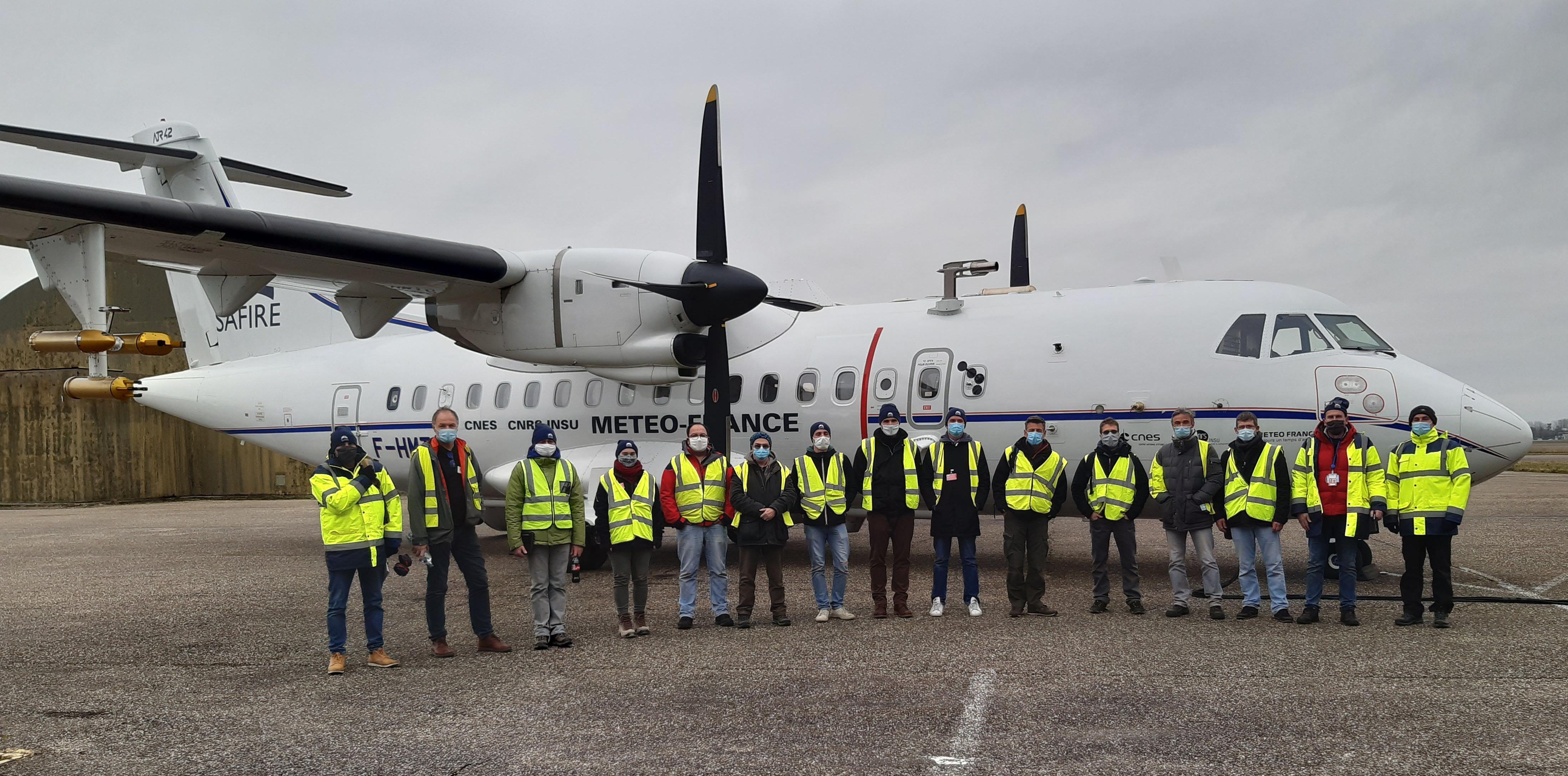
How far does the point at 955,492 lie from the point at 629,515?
2.70 metres

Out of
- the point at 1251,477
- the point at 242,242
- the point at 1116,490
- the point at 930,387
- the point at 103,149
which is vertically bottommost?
the point at 1116,490

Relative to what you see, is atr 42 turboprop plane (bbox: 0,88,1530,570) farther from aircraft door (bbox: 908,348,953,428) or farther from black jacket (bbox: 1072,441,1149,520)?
black jacket (bbox: 1072,441,1149,520)

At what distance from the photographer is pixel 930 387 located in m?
11.3

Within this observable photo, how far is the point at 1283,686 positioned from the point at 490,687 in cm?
474

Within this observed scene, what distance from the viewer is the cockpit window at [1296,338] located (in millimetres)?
9852

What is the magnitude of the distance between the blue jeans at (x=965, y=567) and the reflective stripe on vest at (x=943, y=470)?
0.34 m

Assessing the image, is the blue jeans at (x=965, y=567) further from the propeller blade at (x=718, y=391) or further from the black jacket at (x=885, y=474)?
the propeller blade at (x=718, y=391)

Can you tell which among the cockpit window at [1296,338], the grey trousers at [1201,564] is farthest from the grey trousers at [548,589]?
the cockpit window at [1296,338]

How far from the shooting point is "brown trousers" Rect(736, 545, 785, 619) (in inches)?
332

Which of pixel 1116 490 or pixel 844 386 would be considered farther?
pixel 844 386

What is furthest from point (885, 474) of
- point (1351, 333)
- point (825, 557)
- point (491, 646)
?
point (1351, 333)

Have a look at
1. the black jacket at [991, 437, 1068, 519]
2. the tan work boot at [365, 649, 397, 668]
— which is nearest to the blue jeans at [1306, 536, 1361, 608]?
the black jacket at [991, 437, 1068, 519]

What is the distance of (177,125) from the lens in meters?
14.1

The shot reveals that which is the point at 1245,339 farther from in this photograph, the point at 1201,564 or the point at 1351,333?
the point at 1201,564
